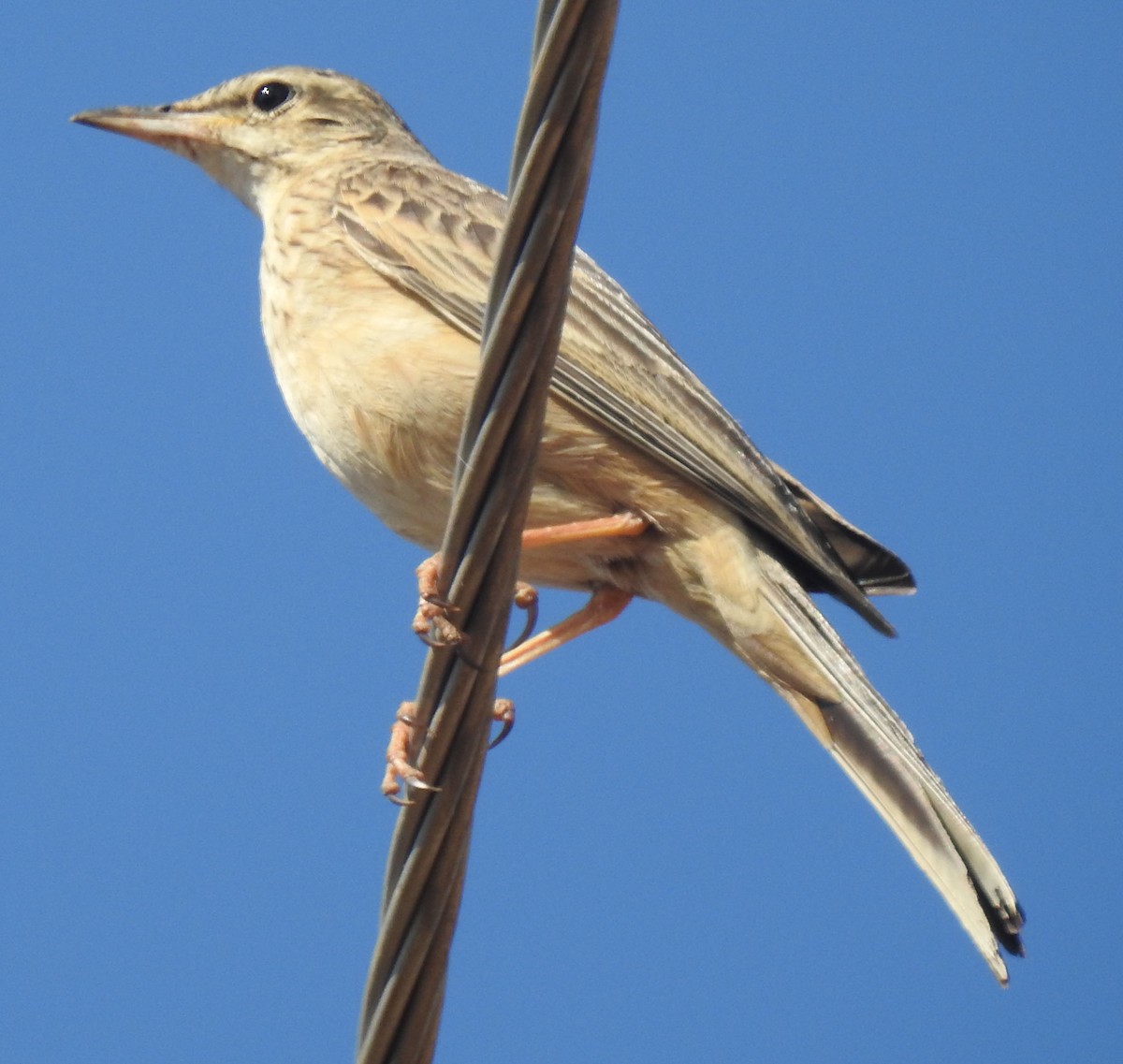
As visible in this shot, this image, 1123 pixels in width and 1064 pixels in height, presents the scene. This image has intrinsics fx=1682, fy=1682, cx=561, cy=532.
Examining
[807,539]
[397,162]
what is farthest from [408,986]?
[397,162]

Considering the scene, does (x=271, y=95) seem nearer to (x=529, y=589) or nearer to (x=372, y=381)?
(x=372, y=381)

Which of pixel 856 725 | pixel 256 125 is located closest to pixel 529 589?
pixel 856 725

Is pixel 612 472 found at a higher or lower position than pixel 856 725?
higher

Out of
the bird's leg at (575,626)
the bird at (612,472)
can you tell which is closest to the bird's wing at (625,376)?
the bird at (612,472)

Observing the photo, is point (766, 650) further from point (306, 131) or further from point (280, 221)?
point (306, 131)

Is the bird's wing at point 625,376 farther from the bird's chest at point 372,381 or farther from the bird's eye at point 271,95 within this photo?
the bird's eye at point 271,95

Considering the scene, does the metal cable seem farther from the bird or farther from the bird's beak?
the bird's beak
